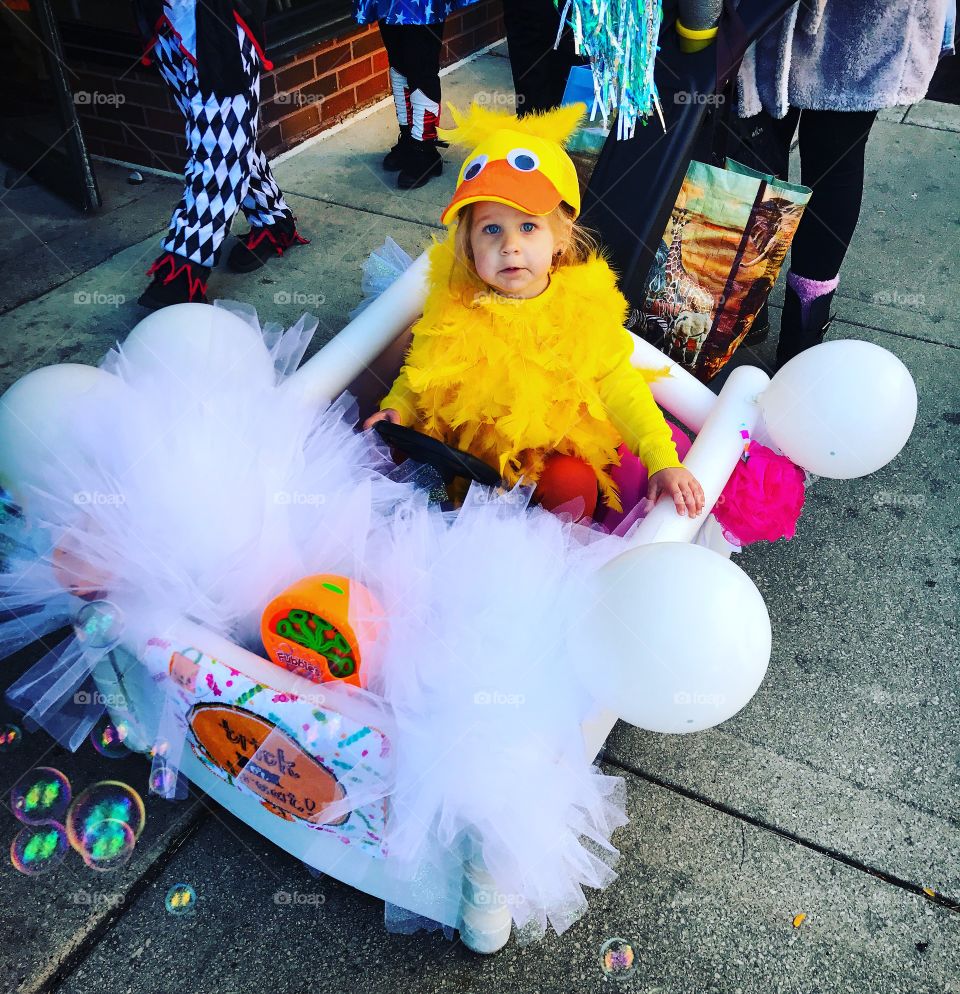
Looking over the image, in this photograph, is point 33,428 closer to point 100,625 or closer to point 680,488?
point 100,625

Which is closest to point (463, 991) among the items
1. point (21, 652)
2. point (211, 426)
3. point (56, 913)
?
point (56, 913)

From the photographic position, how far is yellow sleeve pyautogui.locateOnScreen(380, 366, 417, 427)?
1858 mm

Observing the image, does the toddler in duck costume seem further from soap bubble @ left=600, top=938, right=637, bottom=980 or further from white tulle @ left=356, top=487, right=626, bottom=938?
soap bubble @ left=600, top=938, right=637, bottom=980

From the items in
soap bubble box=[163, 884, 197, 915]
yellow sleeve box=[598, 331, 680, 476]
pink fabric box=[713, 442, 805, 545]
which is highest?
yellow sleeve box=[598, 331, 680, 476]

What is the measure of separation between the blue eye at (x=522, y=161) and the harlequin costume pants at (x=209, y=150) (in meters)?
1.32

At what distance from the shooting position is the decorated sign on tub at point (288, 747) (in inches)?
48.2

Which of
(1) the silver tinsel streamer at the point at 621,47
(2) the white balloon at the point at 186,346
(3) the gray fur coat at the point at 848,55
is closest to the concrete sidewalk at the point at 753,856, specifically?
(2) the white balloon at the point at 186,346

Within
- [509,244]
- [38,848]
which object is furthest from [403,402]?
[38,848]

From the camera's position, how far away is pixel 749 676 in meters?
1.12

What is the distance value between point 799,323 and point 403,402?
127 cm

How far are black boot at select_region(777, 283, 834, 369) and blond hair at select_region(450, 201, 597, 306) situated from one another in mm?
885

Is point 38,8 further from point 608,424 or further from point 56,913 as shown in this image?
point 56,913

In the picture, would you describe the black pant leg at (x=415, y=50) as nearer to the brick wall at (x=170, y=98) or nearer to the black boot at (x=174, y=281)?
the brick wall at (x=170, y=98)

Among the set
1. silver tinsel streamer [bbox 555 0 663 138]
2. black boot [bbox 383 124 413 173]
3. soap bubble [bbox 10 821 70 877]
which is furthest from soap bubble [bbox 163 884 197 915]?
black boot [bbox 383 124 413 173]
